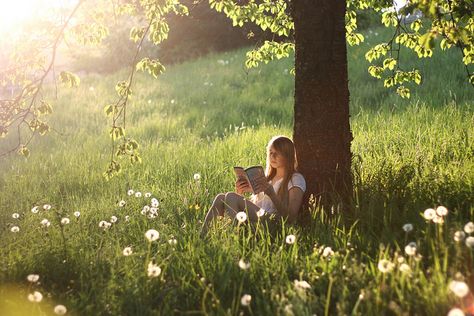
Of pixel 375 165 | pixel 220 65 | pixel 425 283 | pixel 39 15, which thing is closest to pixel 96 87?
pixel 220 65

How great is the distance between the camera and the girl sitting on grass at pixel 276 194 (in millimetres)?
5301

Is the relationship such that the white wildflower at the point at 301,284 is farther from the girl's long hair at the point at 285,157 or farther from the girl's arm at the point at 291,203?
the girl's long hair at the point at 285,157

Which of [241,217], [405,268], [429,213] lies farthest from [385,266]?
[241,217]

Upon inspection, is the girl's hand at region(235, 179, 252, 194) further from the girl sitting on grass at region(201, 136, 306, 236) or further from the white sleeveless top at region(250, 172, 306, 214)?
the white sleeveless top at region(250, 172, 306, 214)

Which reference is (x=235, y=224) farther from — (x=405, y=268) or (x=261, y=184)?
(x=405, y=268)

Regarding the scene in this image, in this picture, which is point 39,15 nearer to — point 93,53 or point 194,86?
point 194,86

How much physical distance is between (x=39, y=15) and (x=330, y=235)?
4.58 meters

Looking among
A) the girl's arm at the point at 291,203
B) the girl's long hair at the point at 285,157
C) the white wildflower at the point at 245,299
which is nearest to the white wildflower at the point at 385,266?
the white wildflower at the point at 245,299

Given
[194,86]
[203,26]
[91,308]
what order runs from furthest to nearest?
[203,26]
[194,86]
[91,308]

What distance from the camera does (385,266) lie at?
10.8ft

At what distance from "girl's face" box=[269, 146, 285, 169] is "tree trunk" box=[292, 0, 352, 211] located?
0.25 metres

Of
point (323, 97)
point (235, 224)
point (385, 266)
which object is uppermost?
point (323, 97)

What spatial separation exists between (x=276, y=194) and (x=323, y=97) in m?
1.07

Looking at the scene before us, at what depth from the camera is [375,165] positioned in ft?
20.1
